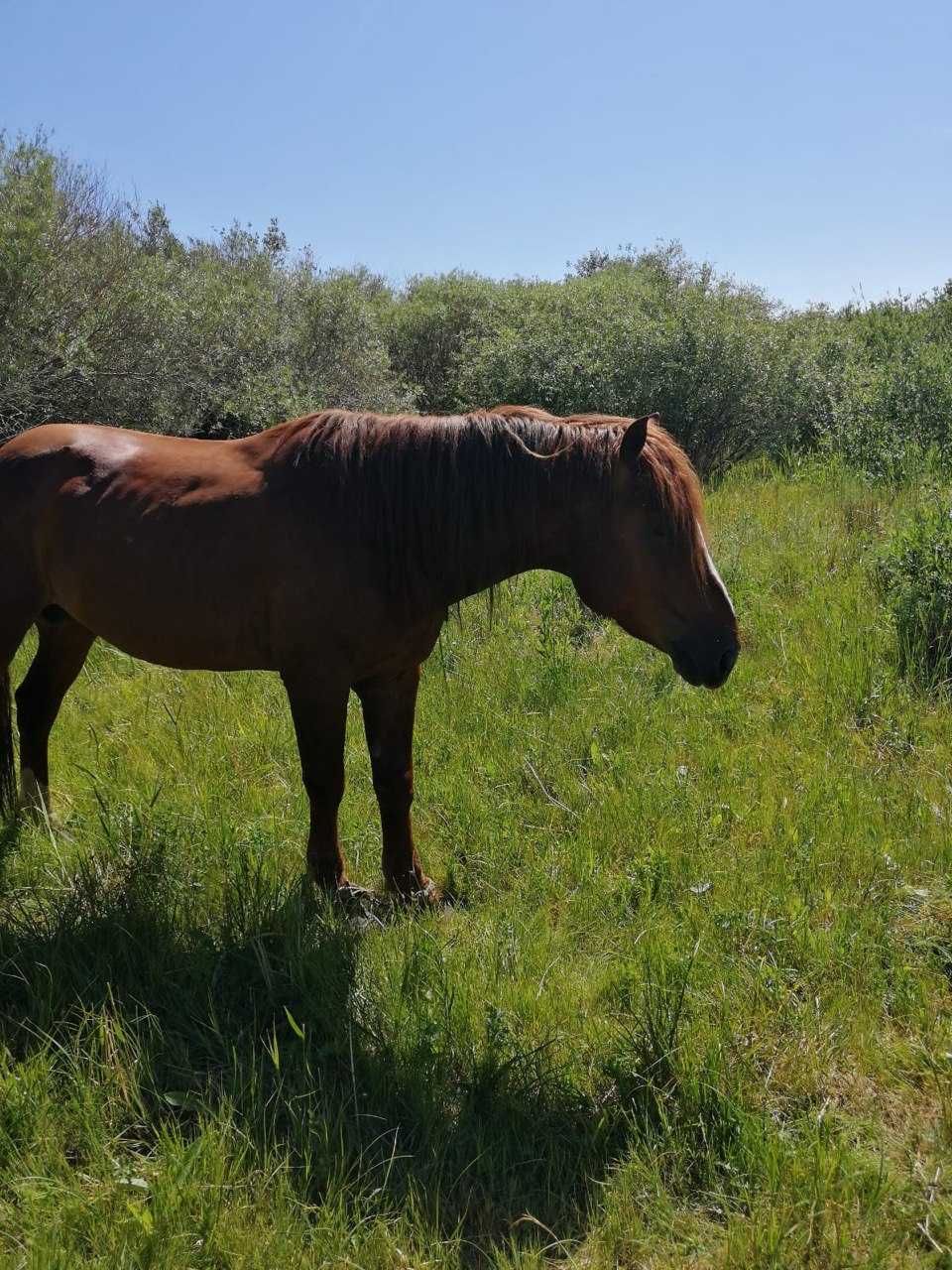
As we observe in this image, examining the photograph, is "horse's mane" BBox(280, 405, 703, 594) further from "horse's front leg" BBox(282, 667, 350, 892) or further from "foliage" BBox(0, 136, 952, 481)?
"foliage" BBox(0, 136, 952, 481)

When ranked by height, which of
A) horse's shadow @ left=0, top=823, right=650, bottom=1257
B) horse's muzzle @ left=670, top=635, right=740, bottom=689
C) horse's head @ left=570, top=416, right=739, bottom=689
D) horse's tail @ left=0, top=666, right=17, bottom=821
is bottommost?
horse's shadow @ left=0, top=823, right=650, bottom=1257

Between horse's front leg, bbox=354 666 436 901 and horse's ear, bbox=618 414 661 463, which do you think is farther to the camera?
horse's front leg, bbox=354 666 436 901

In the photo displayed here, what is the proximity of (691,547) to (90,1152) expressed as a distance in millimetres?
2373

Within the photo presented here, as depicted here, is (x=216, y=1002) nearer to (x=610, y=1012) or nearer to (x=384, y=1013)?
(x=384, y=1013)

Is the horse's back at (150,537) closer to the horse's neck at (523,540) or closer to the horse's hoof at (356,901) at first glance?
the horse's neck at (523,540)

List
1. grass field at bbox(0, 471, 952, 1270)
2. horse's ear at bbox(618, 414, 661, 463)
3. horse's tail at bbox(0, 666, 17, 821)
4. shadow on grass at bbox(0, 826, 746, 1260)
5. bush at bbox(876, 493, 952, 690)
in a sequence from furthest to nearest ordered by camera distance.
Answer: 1. bush at bbox(876, 493, 952, 690)
2. horse's tail at bbox(0, 666, 17, 821)
3. horse's ear at bbox(618, 414, 661, 463)
4. shadow on grass at bbox(0, 826, 746, 1260)
5. grass field at bbox(0, 471, 952, 1270)

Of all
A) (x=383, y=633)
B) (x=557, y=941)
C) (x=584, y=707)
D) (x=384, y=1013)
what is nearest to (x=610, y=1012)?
(x=557, y=941)

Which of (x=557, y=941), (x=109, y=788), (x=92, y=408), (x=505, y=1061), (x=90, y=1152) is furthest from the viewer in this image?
(x=92, y=408)

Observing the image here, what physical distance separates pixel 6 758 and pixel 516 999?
2588 mm

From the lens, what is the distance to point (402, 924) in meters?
3.19

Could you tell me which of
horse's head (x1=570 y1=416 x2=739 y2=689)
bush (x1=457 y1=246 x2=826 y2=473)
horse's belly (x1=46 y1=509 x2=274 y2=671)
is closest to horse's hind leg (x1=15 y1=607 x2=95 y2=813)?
horse's belly (x1=46 y1=509 x2=274 y2=671)

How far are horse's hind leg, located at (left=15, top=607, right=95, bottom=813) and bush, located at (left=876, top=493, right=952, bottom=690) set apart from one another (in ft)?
13.7

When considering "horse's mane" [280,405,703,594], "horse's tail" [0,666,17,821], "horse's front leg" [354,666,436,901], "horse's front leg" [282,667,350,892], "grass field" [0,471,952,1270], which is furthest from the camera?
"horse's tail" [0,666,17,821]

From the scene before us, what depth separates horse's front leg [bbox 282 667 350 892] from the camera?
3.17 m
